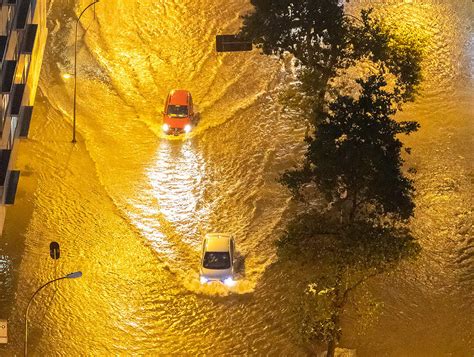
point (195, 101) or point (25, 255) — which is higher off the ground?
point (195, 101)

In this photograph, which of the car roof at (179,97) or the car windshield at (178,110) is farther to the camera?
the car roof at (179,97)

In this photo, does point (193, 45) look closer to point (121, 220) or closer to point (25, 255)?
point (121, 220)

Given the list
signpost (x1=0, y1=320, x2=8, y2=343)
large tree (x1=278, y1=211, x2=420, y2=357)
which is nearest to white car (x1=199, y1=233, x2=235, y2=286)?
large tree (x1=278, y1=211, x2=420, y2=357)

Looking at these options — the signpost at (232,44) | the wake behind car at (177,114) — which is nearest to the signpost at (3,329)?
the wake behind car at (177,114)

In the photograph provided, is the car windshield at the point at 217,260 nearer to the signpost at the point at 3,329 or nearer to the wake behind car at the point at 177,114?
the signpost at the point at 3,329

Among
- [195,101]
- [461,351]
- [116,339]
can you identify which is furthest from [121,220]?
[461,351]

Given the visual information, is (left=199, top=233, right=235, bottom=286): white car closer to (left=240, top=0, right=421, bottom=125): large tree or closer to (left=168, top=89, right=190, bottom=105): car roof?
(left=240, top=0, right=421, bottom=125): large tree
